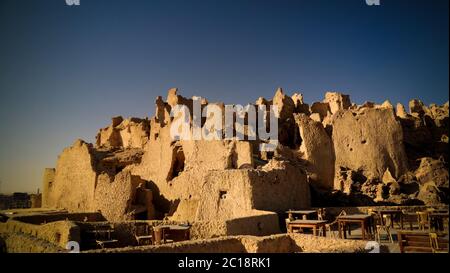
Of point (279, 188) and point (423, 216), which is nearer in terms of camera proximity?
point (423, 216)

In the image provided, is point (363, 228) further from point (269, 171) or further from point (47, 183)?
point (47, 183)

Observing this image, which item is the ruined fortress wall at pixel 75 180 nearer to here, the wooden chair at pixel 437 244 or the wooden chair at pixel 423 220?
the wooden chair at pixel 423 220

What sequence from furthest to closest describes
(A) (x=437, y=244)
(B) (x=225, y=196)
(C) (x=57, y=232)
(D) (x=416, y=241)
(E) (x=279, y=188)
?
(E) (x=279, y=188)
(B) (x=225, y=196)
(C) (x=57, y=232)
(D) (x=416, y=241)
(A) (x=437, y=244)

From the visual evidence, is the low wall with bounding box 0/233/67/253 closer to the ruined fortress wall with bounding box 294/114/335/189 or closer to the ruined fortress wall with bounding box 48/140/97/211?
the ruined fortress wall with bounding box 48/140/97/211

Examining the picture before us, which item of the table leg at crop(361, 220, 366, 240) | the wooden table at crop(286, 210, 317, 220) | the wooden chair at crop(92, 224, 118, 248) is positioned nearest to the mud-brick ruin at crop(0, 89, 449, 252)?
the wooden table at crop(286, 210, 317, 220)

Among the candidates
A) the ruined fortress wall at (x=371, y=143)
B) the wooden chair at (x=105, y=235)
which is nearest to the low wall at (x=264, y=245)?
the wooden chair at (x=105, y=235)

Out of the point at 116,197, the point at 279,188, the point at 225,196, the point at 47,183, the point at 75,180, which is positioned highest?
the point at 75,180

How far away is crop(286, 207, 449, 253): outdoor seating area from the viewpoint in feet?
27.9

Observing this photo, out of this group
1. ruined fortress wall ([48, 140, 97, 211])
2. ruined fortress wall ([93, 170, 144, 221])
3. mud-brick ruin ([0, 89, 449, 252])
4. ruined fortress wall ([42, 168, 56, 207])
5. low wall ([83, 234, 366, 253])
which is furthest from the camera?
ruined fortress wall ([42, 168, 56, 207])

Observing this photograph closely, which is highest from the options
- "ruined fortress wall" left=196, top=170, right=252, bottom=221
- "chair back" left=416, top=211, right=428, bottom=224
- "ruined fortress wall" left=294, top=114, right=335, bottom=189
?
"ruined fortress wall" left=294, top=114, right=335, bottom=189

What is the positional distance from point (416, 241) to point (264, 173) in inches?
335

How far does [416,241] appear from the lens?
8.66m

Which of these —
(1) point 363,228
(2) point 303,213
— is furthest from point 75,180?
(1) point 363,228
